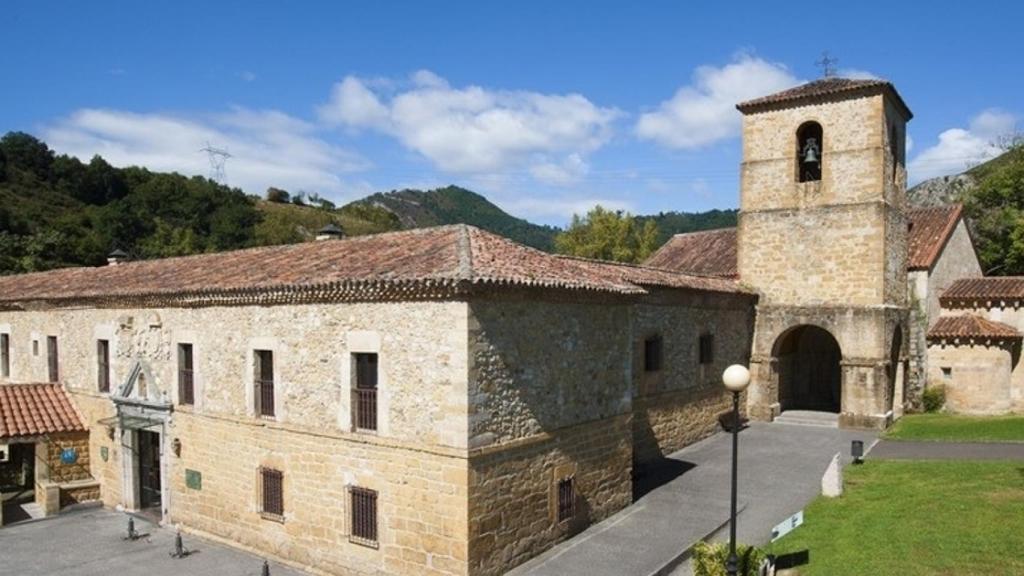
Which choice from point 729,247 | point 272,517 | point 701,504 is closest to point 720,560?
point 701,504

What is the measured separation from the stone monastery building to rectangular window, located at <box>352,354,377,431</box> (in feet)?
0.15

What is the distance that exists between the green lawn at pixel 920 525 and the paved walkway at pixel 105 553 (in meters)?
9.81

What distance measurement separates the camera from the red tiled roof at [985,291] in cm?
2616

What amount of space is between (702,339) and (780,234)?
561 cm

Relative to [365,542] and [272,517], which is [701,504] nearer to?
[365,542]

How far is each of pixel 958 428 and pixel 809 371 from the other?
24.2 ft

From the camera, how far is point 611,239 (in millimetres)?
55156

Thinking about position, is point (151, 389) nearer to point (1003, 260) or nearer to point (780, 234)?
point (780, 234)

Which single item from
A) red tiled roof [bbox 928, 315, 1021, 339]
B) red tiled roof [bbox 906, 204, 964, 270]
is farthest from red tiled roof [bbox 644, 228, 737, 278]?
red tiled roof [bbox 928, 315, 1021, 339]

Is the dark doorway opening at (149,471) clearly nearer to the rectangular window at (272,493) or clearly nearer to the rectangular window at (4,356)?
the rectangular window at (272,493)

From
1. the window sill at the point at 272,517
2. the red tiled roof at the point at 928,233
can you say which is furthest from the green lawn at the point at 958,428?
the window sill at the point at 272,517

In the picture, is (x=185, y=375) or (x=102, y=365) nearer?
(x=185, y=375)

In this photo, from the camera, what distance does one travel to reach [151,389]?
55.0ft

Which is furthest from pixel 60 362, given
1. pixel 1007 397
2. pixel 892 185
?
pixel 1007 397
